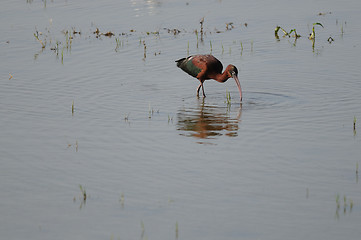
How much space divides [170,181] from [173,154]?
1061 mm

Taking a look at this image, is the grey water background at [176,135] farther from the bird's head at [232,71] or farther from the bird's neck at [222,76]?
the bird's head at [232,71]

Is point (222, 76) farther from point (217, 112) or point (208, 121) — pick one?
point (208, 121)

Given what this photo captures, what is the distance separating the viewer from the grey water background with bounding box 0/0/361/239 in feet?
22.4

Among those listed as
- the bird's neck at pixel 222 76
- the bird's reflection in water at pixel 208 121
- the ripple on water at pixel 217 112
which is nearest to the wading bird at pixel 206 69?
the bird's neck at pixel 222 76

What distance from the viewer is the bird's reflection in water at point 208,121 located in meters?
10.0

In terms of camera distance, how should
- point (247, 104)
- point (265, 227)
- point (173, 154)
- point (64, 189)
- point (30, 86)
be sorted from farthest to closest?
1. point (30, 86)
2. point (247, 104)
3. point (173, 154)
4. point (64, 189)
5. point (265, 227)

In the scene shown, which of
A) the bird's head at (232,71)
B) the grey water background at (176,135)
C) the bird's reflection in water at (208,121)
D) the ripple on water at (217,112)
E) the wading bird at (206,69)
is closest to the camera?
the grey water background at (176,135)

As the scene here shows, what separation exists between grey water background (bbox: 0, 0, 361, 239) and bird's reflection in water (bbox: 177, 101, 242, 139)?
0.04 metres

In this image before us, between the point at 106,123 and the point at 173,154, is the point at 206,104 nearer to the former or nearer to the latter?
the point at 106,123

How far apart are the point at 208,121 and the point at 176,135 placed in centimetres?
112

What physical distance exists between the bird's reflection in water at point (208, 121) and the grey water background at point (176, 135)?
35 millimetres

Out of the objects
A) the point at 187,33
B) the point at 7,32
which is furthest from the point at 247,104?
the point at 7,32

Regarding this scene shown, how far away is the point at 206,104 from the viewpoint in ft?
39.7

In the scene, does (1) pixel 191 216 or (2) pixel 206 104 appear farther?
(2) pixel 206 104
